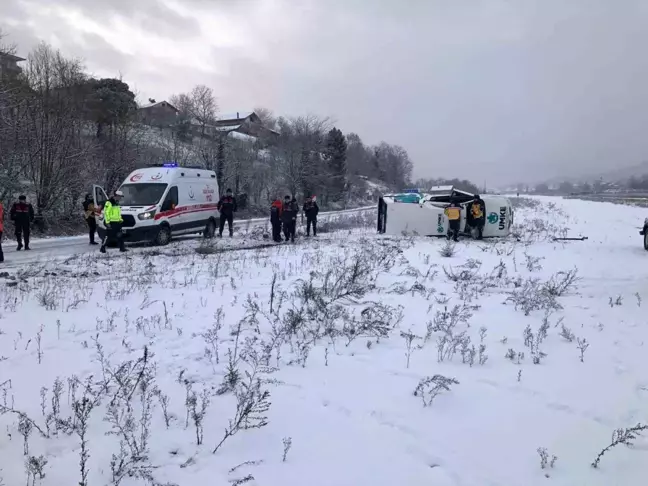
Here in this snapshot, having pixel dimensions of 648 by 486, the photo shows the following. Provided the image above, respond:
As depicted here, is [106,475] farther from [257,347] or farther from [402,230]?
[402,230]


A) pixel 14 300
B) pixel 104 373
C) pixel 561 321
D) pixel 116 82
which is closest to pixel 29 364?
pixel 104 373

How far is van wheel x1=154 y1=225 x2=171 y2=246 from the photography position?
1487 centimetres

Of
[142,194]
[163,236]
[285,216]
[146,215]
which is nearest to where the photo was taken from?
[146,215]

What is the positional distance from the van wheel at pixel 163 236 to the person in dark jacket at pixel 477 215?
1128cm

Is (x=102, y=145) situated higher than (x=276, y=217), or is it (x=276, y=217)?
(x=102, y=145)

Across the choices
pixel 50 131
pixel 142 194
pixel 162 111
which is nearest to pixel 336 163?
pixel 162 111

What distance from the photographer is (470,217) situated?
17.2 m

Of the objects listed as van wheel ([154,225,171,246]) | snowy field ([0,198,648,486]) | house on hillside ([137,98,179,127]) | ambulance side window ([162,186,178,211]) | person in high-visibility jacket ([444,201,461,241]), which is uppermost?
house on hillside ([137,98,179,127])

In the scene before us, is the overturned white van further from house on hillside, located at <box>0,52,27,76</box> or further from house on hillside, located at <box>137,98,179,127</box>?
house on hillside, located at <box>137,98,179,127</box>

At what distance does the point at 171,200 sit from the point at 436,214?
1007 centimetres

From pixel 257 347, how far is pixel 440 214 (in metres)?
13.6

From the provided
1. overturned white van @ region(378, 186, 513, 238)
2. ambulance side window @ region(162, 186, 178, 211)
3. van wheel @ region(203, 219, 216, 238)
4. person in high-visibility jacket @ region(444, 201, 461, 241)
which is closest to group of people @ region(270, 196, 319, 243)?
van wheel @ region(203, 219, 216, 238)

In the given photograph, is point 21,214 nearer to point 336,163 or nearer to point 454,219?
point 454,219

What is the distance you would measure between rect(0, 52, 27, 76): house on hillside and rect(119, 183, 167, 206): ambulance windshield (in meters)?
10.8
